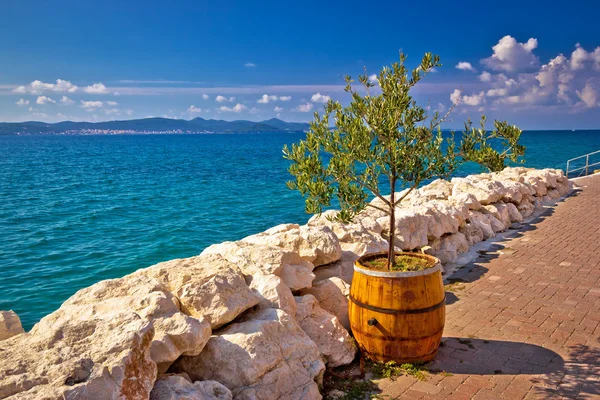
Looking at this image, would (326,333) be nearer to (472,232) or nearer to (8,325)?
(8,325)

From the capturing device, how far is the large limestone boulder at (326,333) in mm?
5840

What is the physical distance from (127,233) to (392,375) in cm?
1716

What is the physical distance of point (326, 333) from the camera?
598 cm

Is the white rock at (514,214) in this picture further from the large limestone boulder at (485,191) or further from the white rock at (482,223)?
the white rock at (482,223)

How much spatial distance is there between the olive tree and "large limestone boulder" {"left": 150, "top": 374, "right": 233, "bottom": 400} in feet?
8.37

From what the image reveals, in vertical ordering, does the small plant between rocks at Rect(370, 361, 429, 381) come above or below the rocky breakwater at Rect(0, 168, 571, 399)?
below

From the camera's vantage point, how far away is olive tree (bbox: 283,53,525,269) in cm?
582

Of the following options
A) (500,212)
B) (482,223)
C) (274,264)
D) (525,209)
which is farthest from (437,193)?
(274,264)

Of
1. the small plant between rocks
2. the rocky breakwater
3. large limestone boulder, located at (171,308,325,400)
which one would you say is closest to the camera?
the rocky breakwater

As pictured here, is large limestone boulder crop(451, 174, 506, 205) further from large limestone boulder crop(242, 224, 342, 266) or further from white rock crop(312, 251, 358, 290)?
large limestone boulder crop(242, 224, 342, 266)

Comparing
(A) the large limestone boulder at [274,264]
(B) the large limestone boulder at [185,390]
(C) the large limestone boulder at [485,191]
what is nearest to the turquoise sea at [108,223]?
(A) the large limestone boulder at [274,264]

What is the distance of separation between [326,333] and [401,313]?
3.17 feet

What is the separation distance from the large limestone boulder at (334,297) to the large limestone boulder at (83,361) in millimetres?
3113

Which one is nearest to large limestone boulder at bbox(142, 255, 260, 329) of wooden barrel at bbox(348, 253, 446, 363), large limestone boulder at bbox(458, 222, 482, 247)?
wooden barrel at bbox(348, 253, 446, 363)
